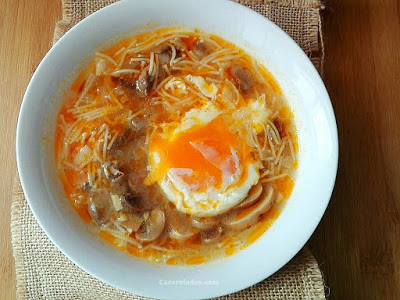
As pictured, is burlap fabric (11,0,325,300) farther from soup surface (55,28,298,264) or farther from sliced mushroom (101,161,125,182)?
sliced mushroom (101,161,125,182)

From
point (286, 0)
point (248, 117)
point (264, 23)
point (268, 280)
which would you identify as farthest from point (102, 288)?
point (286, 0)

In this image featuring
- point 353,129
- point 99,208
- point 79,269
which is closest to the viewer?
point 99,208

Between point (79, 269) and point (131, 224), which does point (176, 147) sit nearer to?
point (131, 224)

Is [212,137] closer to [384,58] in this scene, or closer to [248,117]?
[248,117]

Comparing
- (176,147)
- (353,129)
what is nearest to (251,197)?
(176,147)

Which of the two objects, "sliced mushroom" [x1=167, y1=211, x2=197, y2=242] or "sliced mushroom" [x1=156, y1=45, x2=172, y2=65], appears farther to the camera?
"sliced mushroom" [x1=156, y1=45, x2=172, y2=65]

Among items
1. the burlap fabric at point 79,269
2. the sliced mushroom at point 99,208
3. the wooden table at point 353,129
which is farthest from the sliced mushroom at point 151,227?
the wooden table at point 353,129

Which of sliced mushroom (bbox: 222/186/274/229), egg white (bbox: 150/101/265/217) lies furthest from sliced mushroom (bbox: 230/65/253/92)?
sliced mushroom (bbox: 222/186/274/229)
